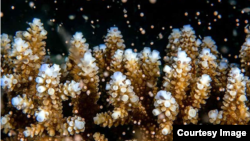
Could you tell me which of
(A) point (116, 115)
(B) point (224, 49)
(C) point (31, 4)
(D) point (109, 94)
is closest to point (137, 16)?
(B) point (224, 49)

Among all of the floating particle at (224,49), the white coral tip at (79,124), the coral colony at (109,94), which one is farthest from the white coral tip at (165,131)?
the floating particle at (224,49)

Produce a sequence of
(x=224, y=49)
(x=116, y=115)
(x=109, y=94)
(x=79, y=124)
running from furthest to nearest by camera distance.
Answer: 1. (x=224, y=49)
2. (x=109, y=94)
3. (x=116, y=115)
4. (x=79, y=124)

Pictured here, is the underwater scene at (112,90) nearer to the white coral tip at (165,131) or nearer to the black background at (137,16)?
the white coral tip at (165,131)

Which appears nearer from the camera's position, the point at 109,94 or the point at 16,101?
the point at 16,101

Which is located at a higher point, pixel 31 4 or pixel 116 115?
pixel 31 4

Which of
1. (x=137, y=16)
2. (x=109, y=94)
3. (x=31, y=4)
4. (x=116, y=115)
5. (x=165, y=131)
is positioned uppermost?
(x=31, y=4)

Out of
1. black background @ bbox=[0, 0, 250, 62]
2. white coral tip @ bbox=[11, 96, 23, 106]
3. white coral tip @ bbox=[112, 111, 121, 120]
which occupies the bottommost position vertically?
white coral tip @ bbox=[112, 111, 121, 120]

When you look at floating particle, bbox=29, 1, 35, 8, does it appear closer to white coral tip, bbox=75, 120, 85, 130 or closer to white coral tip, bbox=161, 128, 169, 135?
white coral tip, bbox=75, 120, 85, 130

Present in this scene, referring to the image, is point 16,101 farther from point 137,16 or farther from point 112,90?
point 137,16

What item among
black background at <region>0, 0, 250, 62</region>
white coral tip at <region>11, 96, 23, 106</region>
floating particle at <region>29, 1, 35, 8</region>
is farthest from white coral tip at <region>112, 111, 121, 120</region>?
floating particle at <region>29, 1, 35, 8</region>

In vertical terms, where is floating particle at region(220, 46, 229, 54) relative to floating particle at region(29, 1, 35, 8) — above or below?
→ below
